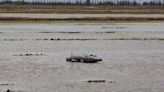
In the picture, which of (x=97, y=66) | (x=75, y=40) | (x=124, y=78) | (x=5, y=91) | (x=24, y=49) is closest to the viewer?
(x=5, y=91)

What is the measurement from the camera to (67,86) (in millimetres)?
28266

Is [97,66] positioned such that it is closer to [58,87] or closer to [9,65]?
[9,65]

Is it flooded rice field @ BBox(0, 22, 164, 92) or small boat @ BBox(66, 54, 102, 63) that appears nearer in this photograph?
flooded rice field @ BBox(0, 22, 164, 92)

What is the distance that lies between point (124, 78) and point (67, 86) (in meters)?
4.23

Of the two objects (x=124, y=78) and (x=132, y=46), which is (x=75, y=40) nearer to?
(x=132, y=46)

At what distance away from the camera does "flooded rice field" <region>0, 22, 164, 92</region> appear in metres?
28.4

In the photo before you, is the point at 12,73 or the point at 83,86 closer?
the point at 83,86

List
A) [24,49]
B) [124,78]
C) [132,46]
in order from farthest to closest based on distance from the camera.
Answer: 1. [132,46]
2. [24,49]
3. [124,78]

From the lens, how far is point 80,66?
35.7 m

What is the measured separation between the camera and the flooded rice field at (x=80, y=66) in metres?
28.4

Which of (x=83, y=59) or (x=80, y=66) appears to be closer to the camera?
(x=80, y=66)

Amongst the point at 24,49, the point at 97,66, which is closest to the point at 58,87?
the point at 97,66

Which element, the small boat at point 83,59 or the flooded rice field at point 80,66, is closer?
the flooded rice field at point 80,66

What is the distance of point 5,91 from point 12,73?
6091 mm
